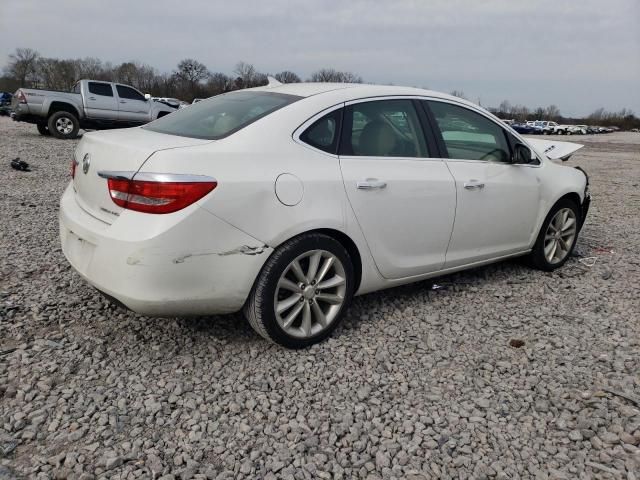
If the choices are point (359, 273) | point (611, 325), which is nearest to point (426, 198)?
point (359, 273)

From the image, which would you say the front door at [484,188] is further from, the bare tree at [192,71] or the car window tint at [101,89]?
the bare tree at [192,71]

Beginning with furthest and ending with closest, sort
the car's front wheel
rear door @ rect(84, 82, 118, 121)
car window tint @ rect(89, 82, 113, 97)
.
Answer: the car's front wheel → car window tint @ rect(89, 82, 113, 97) → rear door @ rect(84, 82, 118, 121)

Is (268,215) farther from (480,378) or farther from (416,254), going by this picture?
(480,378)

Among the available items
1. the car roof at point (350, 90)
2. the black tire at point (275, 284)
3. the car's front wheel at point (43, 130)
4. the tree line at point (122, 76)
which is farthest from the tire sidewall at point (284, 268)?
the tree line at point (122, 76)

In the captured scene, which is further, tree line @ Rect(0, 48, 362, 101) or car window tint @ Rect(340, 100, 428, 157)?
tree line @ Rect(0, 48, 362, 101)

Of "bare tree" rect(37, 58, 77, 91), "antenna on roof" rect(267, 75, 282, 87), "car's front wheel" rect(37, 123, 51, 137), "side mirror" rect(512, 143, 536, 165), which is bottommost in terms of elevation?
"car's front wheel" rect(37, 123, 51, 137)

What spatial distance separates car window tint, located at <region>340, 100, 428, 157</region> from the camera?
10.4 ft

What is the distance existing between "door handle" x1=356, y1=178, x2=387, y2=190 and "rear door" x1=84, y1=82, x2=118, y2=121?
14.4 m

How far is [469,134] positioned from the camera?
3.91 meters

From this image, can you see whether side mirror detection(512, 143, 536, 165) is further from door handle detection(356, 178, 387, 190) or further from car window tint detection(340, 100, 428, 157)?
door handle detection(356, 178, 387, 190)

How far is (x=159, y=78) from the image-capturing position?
76.1 meters

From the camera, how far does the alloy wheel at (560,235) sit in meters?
4.59

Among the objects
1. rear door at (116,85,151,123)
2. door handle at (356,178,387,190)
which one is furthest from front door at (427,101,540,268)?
rear door at (116,85,151,123)

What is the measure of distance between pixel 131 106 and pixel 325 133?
47.7 ft
